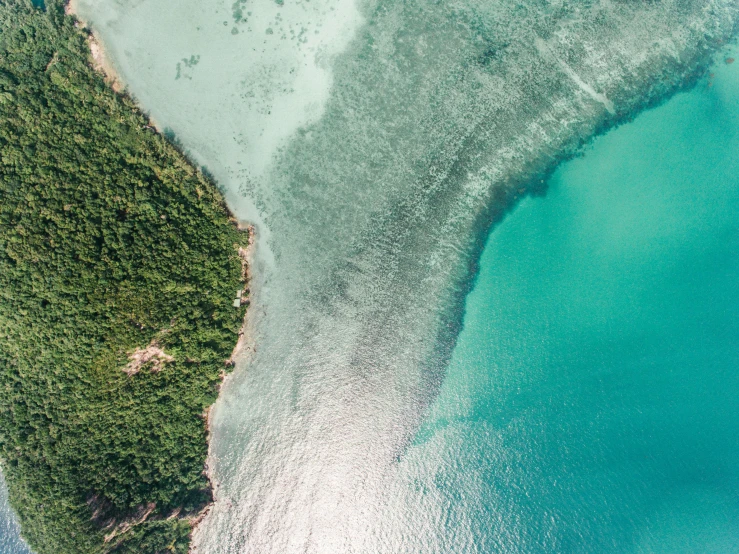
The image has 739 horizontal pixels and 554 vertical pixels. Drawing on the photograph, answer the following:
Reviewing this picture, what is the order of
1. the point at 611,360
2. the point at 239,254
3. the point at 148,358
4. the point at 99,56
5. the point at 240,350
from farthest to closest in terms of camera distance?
the point at 611,360
the point at 240,350
the point at 239,254
the point at 99,56
the point at 148,358

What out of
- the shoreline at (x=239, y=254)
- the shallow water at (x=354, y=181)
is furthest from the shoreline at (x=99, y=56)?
the shallow water at (x=354, y=181)

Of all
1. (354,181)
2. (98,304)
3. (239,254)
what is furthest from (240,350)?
(354,181)

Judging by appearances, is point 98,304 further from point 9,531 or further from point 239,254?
Answer: point 9,531

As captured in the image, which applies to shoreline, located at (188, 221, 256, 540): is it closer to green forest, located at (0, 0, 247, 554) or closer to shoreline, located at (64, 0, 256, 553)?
shoreline, located at (64, 0, 256, 553)

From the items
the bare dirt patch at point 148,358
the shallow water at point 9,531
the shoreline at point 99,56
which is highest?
the shoreline at point 99,56

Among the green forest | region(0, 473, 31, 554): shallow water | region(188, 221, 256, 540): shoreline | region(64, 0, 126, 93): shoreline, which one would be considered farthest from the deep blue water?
region(64, 0, 126, 93): shoreline

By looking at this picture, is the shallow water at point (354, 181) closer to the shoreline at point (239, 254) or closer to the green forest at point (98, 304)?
the shoreline at point (239, 254)
